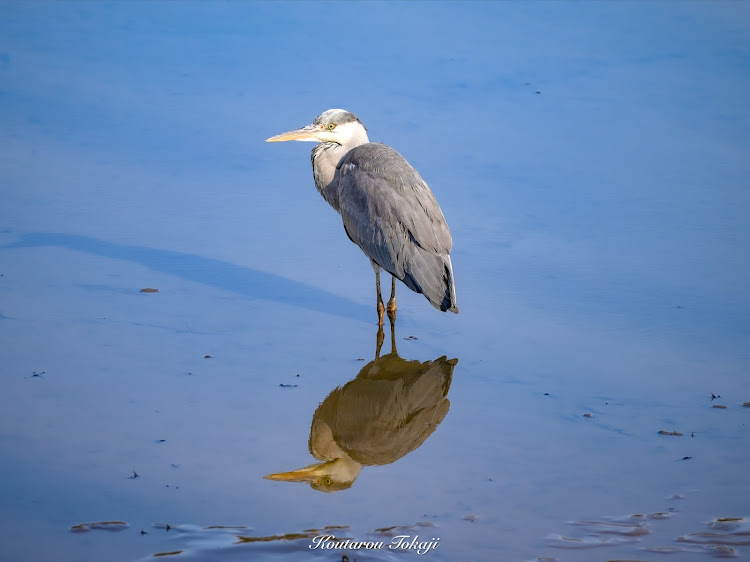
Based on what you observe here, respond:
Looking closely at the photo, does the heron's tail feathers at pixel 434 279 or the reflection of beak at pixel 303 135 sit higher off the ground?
the reflection of beak at pixel 303 135

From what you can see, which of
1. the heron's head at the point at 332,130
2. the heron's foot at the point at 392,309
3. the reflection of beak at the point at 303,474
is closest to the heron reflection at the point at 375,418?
the reflection of beak at the point at 303,474

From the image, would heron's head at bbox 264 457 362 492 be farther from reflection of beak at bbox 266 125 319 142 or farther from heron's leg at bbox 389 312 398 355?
reflection of beak at bbox 266 125 319 142

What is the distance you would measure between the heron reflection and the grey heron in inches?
19.4

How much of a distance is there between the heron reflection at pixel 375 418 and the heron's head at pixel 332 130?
2019mm

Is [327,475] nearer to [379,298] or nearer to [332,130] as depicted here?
[379,298]

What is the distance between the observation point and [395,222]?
707cm

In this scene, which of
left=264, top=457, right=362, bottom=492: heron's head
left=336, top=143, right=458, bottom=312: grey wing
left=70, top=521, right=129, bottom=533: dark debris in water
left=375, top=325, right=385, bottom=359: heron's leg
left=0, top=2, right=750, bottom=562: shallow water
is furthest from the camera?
left=336, top=143, right=458, bottom=312: grey wing

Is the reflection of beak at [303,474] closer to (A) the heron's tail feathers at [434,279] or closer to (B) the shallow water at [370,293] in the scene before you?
(B) the shallow water at [370,293]

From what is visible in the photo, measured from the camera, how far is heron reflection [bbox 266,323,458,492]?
5.23 m

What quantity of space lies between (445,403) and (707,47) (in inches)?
311

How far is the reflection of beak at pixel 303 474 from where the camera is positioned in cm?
505

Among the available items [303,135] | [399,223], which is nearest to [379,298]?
[399,223]

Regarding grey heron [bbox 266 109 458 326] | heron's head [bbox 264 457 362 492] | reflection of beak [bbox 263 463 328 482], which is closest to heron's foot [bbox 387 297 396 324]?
grey heron [bbox 266 109 458 326]

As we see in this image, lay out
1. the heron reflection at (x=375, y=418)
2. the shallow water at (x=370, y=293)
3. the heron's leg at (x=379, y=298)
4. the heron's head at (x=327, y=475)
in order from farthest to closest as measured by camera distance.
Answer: the heron's leg at (x=379, y=298)
the heron reflection at (x=375, y=418)
the heron's head at (x=327, y=475)
the shallow water at (x=370, y=293)
